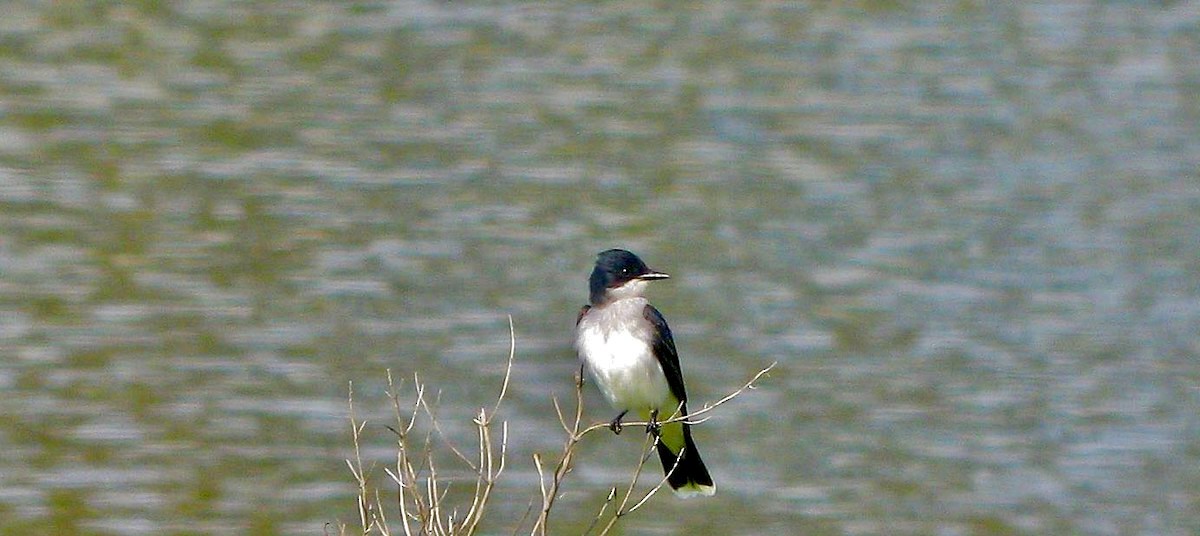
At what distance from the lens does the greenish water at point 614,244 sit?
38.5ft

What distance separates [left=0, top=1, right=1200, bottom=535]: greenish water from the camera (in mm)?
Result: 11750

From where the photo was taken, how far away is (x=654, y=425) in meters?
6.27

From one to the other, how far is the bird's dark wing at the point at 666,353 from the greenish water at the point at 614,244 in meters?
3.88

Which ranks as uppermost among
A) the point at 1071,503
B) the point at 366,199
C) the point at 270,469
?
the point at 366,199

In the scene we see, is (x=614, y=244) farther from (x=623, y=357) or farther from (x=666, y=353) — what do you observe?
(x=623, y=357)

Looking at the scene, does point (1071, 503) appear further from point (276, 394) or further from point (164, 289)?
point (164, 289)

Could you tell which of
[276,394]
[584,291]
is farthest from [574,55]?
[276,394]

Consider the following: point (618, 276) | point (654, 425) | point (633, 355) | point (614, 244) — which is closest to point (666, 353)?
point (633, 355)

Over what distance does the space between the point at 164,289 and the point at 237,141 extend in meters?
2.31

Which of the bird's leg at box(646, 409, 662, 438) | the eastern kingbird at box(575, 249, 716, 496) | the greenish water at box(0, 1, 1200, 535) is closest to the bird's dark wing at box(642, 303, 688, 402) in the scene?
the eastern kingbird at box(575, 249, 716, 496)

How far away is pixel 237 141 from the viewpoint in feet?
51.1

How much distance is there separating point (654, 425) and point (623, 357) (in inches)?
30.7

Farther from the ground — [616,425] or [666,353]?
[666,353]

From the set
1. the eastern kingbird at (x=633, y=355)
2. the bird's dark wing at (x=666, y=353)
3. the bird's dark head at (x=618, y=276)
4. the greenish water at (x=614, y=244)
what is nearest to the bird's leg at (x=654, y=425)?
the eastern kingbird at (x=633, y=355)
